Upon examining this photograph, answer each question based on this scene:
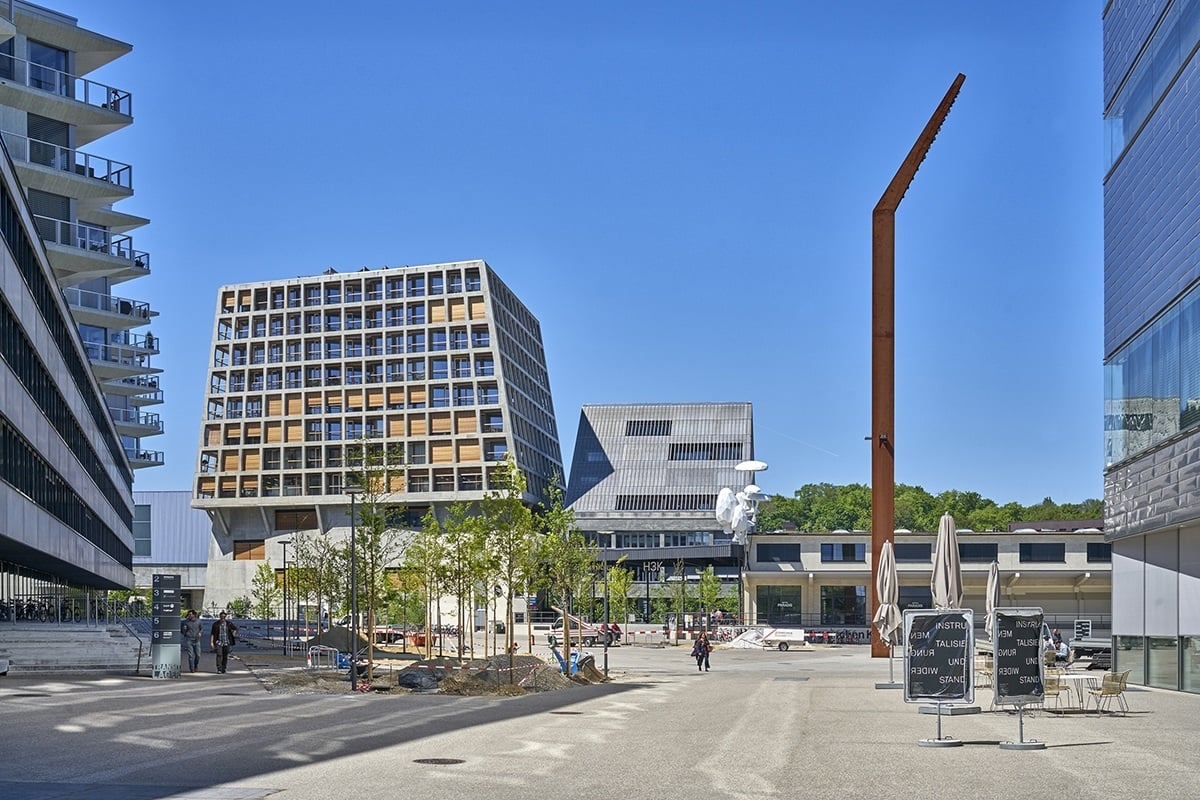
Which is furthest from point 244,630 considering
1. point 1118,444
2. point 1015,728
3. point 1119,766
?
point 1119,766

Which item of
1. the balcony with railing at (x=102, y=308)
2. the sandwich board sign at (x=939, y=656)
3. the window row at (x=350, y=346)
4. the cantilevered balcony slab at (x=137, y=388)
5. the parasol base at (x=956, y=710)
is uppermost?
the window row at (x=350, y=346)

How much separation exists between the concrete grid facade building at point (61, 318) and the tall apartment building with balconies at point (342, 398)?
46765 mm

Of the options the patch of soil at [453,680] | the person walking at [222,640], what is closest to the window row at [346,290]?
the person walking at [222,640]

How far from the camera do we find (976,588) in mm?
104812

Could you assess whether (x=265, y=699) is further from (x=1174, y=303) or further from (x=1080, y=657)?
(x=1080, y=657)

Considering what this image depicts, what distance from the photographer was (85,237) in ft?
203

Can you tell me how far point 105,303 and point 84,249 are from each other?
393 inches

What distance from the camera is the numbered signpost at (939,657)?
2227 centimetres

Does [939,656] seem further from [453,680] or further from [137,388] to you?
[137,388]

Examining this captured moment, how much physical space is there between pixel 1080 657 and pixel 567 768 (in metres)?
48.3

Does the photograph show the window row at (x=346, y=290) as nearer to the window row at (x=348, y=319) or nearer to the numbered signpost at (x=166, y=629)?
the window row at (x=348, y=319)

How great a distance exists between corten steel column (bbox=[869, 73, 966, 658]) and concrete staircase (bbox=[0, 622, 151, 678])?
94.4 ft

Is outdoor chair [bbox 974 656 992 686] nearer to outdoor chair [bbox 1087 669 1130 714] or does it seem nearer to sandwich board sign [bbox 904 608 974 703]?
outdoor chair [bbox 1087 669 1130 714]

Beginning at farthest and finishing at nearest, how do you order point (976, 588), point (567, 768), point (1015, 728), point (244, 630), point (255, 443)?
point (255, 443) → point (976, 588) → point (244, 630) → point (1015, 728) → point (567, 768)
